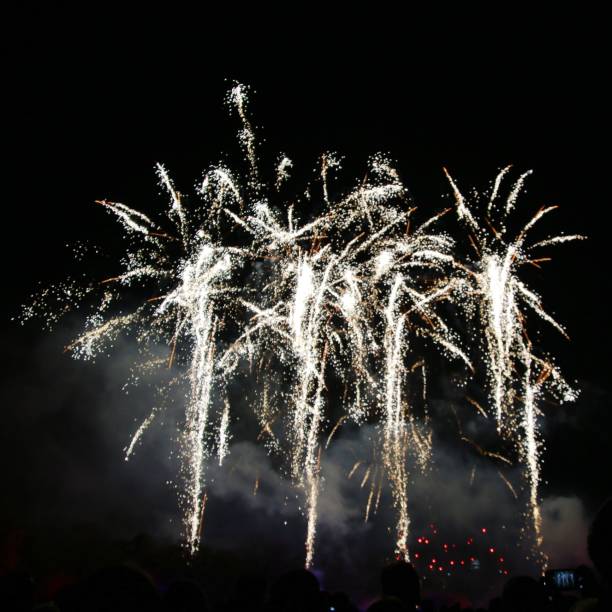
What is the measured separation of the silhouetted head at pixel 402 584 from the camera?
14.1ft

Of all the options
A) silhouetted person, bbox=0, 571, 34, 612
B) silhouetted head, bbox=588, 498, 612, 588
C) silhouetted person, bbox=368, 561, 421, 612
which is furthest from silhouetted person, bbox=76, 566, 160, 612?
silhouetted person, bbox=368, 561, 421, 612

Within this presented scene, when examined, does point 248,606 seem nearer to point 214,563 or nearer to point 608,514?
point 608,514

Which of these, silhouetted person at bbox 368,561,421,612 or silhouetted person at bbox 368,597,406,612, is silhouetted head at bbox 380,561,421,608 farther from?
silhouetted person at bbox 368,597,406,612

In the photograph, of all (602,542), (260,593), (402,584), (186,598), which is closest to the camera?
(602,542)

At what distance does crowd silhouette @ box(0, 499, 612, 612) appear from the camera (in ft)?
7.36

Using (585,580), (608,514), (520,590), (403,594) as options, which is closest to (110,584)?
(608,514)

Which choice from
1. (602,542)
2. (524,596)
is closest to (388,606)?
(524,596)

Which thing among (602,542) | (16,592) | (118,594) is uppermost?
(602,542)

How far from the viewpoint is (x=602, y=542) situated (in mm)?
2123

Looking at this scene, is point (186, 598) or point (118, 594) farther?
point (186, 598)

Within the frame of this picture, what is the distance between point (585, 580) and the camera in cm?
585

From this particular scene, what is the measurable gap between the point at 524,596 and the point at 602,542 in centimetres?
285

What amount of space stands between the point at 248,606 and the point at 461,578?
79401mm

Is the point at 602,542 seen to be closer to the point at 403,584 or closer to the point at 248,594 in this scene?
the point at 403,584
